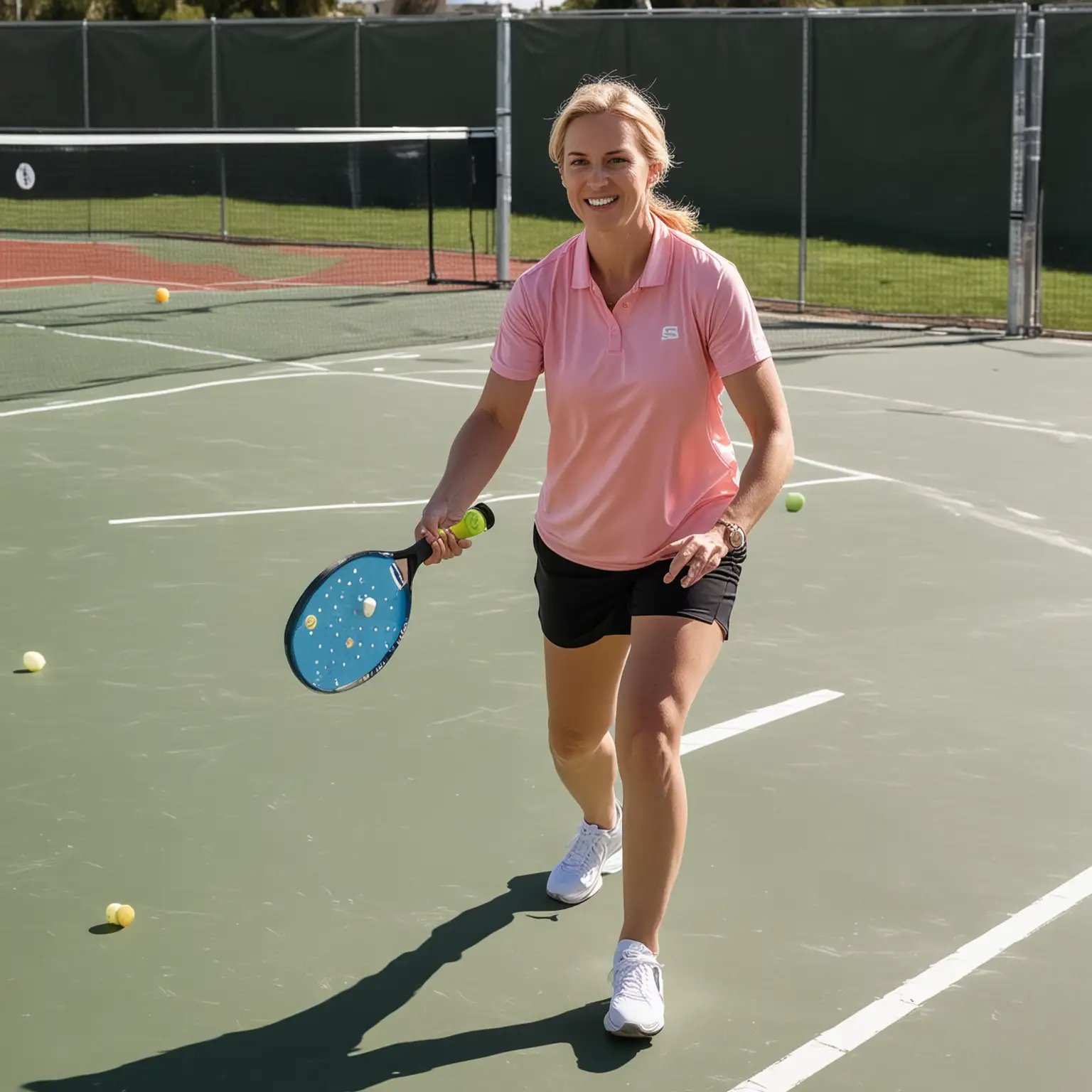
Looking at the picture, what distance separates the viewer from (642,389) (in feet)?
13.2

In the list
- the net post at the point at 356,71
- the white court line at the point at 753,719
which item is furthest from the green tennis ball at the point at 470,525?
the net post at the point at 356,71

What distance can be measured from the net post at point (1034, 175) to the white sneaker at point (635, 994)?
506 inches

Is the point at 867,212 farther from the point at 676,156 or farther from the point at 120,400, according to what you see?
the point at 120,400

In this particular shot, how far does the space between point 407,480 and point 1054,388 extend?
19.1ft

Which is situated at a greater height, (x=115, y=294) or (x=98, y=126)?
(x=98, y=126)

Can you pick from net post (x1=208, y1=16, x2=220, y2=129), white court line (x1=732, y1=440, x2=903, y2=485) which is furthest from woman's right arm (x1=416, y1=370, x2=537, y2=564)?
net post (x1=208, y1=16, x2=220, y2=129)

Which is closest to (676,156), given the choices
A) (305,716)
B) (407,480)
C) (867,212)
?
(867,212)

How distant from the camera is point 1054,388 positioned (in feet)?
43.6

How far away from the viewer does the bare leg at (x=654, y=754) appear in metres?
3.88

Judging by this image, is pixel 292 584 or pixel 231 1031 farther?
pixel 292 584

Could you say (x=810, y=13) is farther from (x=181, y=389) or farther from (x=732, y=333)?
(x=732, y=333)

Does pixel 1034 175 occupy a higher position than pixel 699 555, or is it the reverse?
pixel 1034 175

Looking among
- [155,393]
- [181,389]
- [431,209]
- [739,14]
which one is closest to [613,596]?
[155,393]

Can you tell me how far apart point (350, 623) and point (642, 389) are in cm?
92
